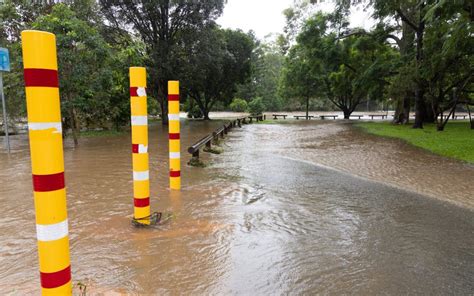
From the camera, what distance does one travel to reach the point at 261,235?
3660mm

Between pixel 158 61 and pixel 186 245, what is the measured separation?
18.8 m

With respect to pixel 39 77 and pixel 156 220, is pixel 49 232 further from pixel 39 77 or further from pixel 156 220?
pixel 156 220

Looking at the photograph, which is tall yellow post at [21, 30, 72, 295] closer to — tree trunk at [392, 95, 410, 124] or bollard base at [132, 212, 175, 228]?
bollard base at [132, 212, 175, 228]

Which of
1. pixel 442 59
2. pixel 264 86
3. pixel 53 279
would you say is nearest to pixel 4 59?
pixel 53 279

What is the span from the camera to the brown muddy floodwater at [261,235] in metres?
2.71

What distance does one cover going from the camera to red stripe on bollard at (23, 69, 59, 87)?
1.69 m

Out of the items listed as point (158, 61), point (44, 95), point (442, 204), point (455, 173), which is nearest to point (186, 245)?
point (44, 95)

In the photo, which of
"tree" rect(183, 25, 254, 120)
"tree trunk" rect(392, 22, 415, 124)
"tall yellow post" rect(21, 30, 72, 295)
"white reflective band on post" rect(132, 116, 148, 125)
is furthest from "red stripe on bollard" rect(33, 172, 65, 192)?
"tree trunk" rect(392, 22, 415, 124)

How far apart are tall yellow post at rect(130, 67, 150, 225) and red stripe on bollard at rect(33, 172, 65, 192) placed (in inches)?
70.0

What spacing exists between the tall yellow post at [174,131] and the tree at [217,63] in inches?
677

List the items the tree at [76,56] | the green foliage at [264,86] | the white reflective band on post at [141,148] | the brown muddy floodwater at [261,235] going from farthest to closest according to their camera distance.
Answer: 1. the green foliage at [264,86]
2. the tree at [76,56]
3. the white reflective band on post at [141,148]
4. the brown muddy floodwater at [261,235]

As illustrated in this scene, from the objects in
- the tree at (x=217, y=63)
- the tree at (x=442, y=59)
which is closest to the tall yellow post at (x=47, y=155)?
the tree at (x=442, y=59)

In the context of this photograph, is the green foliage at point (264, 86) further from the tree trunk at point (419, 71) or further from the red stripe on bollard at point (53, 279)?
the red stripe on bollard at point (53, 279)

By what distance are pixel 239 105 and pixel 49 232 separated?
1864 inches
